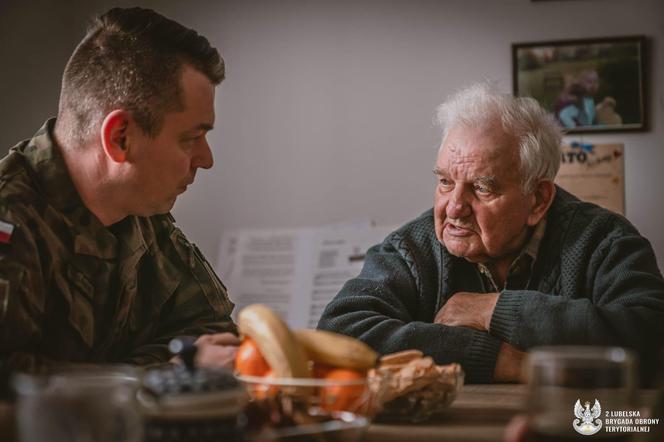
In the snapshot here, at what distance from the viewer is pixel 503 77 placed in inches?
138

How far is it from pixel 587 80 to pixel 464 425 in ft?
8.68

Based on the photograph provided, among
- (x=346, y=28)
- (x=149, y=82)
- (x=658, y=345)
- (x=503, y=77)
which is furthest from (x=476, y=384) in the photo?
(x=346, y=28)

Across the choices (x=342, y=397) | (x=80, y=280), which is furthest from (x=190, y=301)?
(x=342, y=397)

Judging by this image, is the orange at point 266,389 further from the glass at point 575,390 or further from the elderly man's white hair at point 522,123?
the elderly man's white hair at point 522,123

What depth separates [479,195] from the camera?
2.17 m

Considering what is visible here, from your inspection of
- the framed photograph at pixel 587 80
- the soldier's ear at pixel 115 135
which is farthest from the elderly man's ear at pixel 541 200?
the framed photograph at pixel 587 80

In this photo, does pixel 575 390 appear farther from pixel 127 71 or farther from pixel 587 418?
pixel 127 71

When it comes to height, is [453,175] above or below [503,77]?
below

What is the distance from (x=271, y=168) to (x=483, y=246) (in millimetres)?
1854

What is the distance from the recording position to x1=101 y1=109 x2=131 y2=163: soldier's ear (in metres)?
1.74

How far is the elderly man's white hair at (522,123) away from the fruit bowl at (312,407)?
4.29 feet

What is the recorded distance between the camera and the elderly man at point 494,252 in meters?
1.90

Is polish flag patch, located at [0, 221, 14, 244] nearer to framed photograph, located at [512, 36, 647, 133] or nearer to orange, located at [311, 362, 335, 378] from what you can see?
orange, located at [311, 362, 335, 378]

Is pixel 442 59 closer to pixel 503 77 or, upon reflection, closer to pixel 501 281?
pixel 503 77
